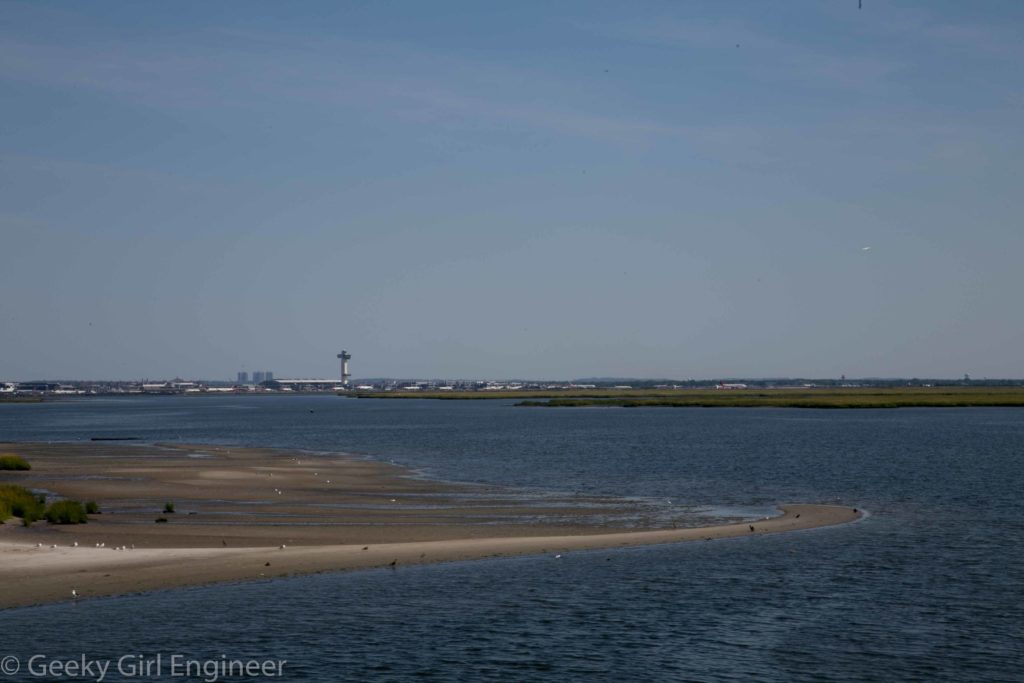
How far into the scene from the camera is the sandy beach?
87.9 feet

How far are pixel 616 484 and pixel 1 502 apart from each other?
2626 centimetres

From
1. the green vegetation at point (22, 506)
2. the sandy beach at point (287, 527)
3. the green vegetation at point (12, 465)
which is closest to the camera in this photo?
the sandy beach at point (287, 527)

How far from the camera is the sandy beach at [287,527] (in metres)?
26.8

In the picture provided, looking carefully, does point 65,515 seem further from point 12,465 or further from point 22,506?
point 12,465

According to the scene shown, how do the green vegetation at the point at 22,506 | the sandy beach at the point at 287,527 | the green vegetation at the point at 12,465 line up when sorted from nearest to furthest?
the sandy beach at the point at 287,527 < the green vegetation at the point at 22,506 < the green vegetation at the point at 12,465

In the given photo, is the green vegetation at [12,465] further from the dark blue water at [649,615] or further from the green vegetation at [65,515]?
the dark blue water at [649,615]

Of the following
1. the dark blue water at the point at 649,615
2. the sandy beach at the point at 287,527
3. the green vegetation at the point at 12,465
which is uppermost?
the green vegetation at the point at 12,465

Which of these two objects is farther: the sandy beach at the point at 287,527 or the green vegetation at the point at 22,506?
the green vegetation at the point at 22,506

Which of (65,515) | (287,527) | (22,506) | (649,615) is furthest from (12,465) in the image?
(649,615)

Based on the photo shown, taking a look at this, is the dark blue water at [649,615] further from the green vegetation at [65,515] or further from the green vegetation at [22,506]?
the green vegetation at [22,506]

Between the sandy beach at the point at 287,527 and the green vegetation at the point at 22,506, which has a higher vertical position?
the green vegetation at the point at 22,506

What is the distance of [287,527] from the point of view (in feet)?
117

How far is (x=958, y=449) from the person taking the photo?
238 feet

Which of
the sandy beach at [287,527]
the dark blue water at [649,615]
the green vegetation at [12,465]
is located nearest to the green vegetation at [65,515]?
the sandy beach at [287,527]
